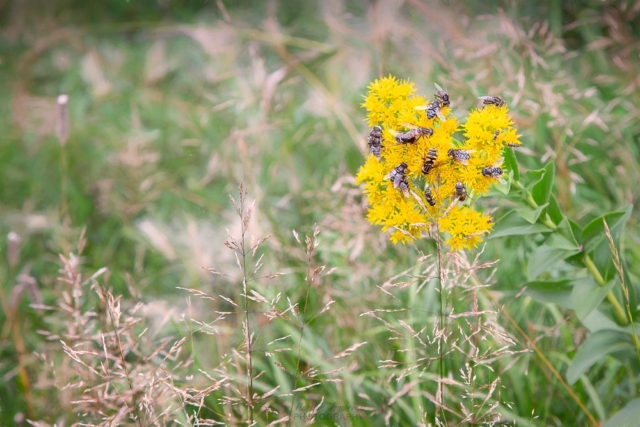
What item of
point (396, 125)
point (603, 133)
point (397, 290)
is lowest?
point (397, 290)

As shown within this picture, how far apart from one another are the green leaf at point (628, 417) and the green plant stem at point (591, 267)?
0.22 m

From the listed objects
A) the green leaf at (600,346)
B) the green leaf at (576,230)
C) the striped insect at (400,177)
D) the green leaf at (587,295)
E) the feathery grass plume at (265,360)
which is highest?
the striped insect at (400,177)

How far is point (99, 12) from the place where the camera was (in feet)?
19.7

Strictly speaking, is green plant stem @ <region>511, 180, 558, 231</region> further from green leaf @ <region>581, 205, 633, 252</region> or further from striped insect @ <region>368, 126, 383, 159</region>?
striped insect @ <region>368, 126, 383, 159</region>

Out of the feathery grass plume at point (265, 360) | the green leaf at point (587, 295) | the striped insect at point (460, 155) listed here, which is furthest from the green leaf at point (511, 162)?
the feathery grass plume at point (265, 360)

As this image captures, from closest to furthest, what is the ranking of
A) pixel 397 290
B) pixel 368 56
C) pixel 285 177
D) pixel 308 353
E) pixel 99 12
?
pixel 308 353 < pixel 397 290 < pixel 285 177 < pixel 368 56 < pixel 99 12

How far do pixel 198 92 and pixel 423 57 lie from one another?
1.80 meters

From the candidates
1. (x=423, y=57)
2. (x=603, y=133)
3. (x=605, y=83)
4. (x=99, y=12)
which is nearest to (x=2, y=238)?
(x=423, y=57)

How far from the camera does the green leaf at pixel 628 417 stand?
1414 millimetres

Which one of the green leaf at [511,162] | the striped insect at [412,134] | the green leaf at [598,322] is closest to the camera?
the striped insect at [412,134]

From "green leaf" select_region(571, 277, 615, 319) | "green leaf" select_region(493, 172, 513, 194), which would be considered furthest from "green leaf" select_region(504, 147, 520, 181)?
"green leaf" select_region(571, 277, 615, 319)

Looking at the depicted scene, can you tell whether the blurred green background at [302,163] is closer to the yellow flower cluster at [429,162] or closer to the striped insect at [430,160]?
the yellow flower cluster at [429,162]

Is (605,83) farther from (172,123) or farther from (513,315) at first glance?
(172,123)

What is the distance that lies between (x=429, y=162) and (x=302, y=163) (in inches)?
83.3
